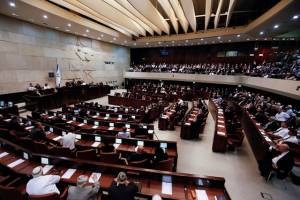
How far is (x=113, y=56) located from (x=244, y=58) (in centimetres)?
1527

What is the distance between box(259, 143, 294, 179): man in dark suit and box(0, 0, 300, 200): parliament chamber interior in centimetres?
3

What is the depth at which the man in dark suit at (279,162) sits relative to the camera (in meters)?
4.41

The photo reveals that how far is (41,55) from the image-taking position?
13.8m

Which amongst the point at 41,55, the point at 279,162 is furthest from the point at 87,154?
the point at 41,55

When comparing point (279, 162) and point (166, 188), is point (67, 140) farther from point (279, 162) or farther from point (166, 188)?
point (279, 162)

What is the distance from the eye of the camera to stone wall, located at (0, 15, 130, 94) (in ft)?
37.8

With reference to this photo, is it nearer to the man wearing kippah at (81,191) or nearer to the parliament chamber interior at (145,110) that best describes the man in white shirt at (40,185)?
the parliament chamber interior at (145,110)

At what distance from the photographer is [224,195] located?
2.99 metres

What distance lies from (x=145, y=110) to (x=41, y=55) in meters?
10.0

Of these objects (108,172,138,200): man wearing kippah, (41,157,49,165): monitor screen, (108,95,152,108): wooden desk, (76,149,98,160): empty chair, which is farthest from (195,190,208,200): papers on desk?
(108,95,152,108): wooden desk

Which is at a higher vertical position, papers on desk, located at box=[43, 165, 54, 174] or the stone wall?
→ the stone wall

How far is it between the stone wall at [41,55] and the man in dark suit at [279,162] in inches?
568

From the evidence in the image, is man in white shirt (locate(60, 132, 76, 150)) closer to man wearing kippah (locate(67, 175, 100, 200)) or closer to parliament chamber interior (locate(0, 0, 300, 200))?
parliament chamber interior (locate(0, 0, 300, 200))

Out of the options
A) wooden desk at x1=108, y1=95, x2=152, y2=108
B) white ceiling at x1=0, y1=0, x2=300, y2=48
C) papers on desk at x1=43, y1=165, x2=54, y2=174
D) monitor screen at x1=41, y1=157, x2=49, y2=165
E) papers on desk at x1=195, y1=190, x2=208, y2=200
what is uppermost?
white ceiling at x1=0, y1=0, x2=300, y2=48
